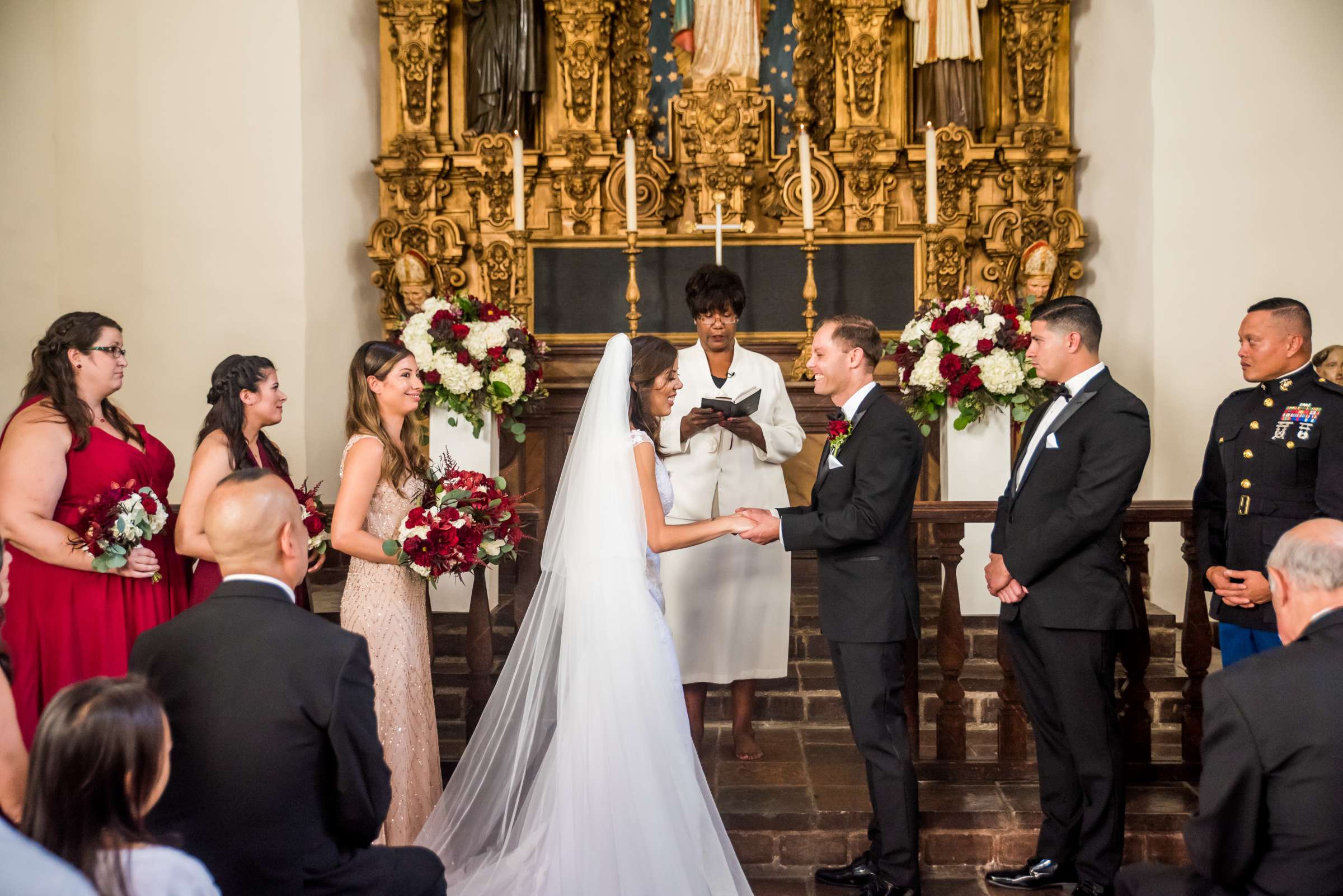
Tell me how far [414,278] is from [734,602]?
12.0 ft

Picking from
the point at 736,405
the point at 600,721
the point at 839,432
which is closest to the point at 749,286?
the point at 736,405

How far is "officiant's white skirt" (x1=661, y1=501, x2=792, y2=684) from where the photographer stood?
15.5 ft

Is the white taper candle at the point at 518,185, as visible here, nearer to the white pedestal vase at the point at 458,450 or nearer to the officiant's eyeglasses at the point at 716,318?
the white pedestal vase at the point at 458,450

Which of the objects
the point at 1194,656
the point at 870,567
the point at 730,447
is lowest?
the point at 1194,656

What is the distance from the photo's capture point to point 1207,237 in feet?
20.5

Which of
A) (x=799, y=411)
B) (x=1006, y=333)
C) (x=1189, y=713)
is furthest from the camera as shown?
(x=799, y=411)

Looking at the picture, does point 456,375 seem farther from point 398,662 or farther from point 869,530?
point 869,530

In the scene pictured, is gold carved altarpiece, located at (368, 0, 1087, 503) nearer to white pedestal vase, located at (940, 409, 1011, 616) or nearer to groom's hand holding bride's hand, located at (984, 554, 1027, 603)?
white pedestal vase, located at (940, 409, 1011, 616)

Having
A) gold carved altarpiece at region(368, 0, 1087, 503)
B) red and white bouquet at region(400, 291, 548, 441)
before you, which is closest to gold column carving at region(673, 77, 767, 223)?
gold carved altarpiece at region(368, 0, 1087, 503)

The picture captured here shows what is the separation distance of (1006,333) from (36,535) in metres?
4.40

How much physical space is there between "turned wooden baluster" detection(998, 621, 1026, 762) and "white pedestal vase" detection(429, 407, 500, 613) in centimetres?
289

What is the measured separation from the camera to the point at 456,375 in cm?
565

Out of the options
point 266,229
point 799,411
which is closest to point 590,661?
point 799,411

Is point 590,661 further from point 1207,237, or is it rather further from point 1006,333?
point 1207,237
